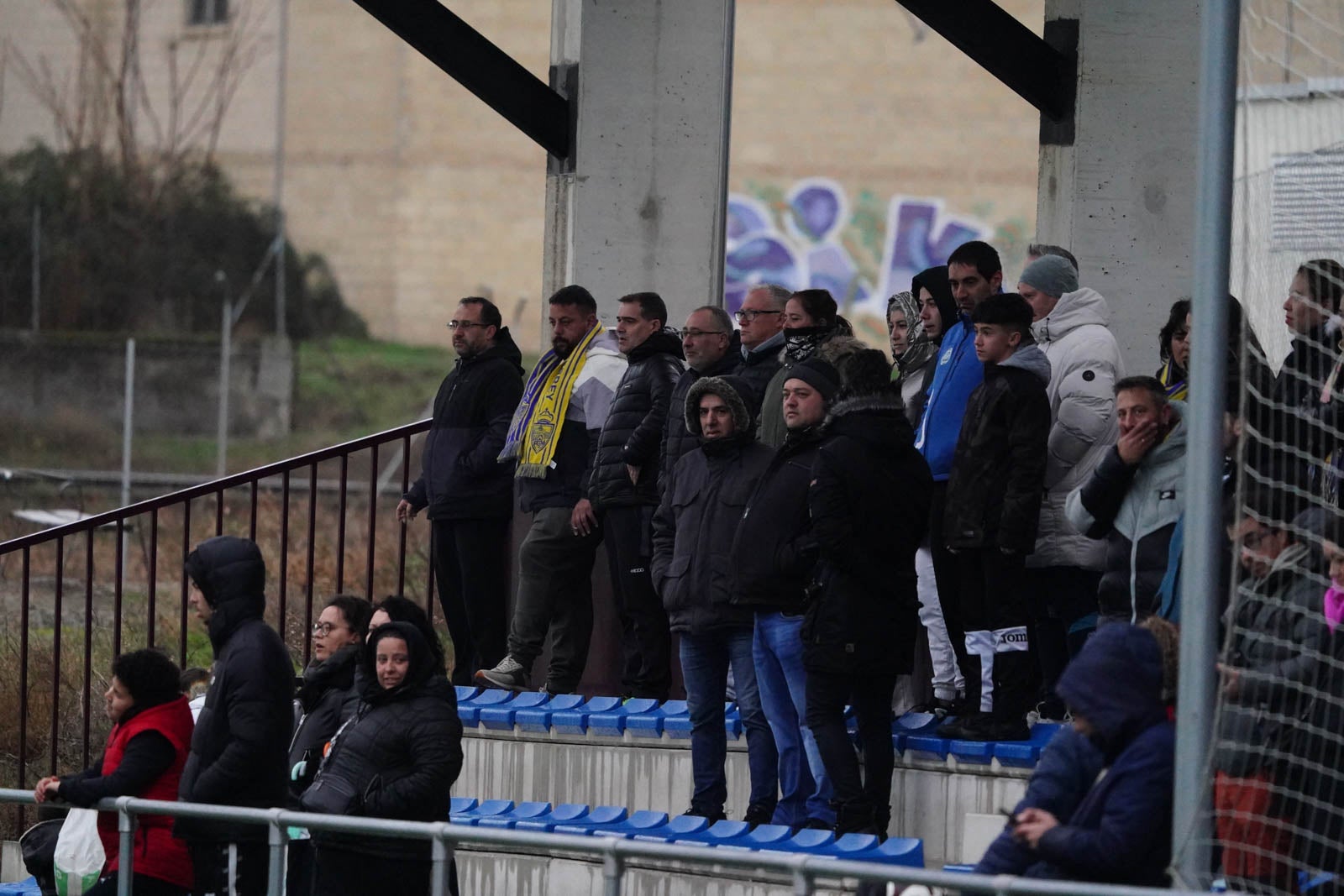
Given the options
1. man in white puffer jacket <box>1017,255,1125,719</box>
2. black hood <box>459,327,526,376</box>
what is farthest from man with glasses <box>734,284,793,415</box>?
black hood <box>459,327,526,376</box>

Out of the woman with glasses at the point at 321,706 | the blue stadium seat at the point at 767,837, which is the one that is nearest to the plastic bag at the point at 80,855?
the woman with glasses at the point at 321,706

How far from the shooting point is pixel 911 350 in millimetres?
8758

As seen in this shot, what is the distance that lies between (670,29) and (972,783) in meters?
4.59

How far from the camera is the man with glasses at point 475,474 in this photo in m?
9.85

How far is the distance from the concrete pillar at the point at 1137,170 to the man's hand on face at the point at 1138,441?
2.62 meters

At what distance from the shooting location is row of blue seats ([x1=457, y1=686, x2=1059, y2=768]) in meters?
7.44

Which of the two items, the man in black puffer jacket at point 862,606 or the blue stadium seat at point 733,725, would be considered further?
the blue stadium seat at point 733,725

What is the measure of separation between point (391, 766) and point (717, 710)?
1620 millimetres

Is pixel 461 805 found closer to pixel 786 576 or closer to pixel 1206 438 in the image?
pixel 786 576

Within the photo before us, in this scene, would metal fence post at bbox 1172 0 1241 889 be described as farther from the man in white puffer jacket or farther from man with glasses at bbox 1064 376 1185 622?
the man in white puffer jacket

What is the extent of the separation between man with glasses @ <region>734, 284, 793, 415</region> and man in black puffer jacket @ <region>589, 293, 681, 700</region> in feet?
1.74

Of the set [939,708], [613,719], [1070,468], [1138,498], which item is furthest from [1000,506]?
[613,719]

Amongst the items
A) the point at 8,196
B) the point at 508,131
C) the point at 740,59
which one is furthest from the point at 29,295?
the point at 740,59

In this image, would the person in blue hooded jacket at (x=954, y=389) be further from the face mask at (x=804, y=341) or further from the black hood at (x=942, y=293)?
the face mask at (x=804, y=341)
